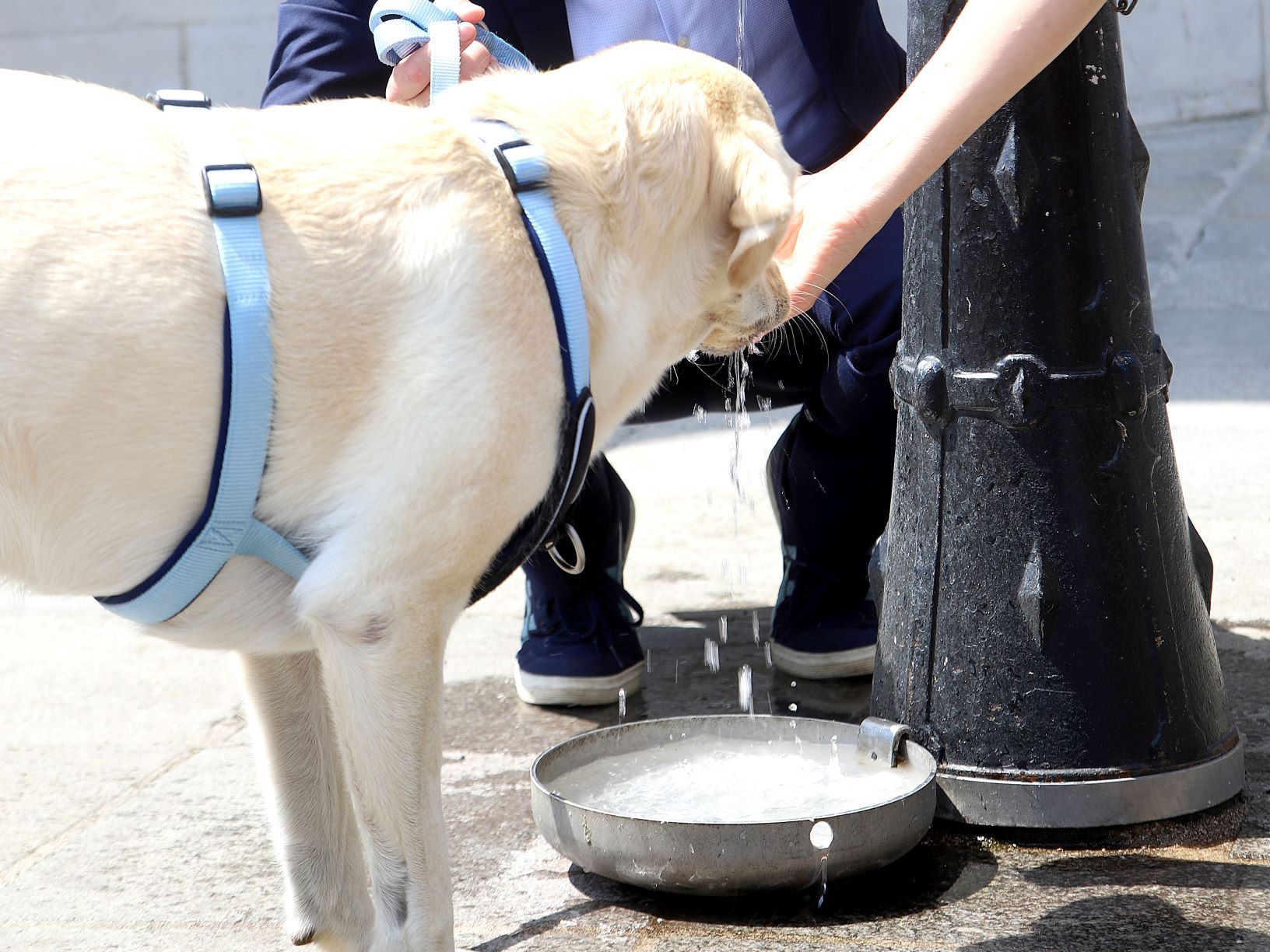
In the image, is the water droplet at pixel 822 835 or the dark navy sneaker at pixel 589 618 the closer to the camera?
the water droplet at pixel 822 835

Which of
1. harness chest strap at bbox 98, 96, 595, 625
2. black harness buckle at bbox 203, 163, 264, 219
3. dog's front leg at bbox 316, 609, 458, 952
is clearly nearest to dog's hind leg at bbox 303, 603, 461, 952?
dog's front leg at bbox 316, 609, 458, 952

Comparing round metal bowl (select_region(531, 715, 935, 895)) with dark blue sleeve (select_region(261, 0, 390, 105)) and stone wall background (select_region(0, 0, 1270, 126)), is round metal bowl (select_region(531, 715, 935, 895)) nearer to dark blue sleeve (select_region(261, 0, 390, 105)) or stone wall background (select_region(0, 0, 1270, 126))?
dark blue sleeve (select_region(261, 0, 390, 105))

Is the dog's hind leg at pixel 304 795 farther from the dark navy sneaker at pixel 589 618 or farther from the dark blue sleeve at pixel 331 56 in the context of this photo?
the dark blue sleeve at pixel 331 56

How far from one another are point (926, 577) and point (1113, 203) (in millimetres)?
709

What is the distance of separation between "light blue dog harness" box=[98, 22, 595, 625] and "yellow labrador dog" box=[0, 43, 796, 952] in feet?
0.06

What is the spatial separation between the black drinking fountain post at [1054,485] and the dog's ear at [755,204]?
0.50 metres

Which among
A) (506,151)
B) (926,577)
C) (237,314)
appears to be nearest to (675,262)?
(506,151)

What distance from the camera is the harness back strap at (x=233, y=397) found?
1608mm

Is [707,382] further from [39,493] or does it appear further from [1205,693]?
[39,493]

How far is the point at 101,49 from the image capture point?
10.5 meters

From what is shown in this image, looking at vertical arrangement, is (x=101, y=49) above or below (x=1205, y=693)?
above

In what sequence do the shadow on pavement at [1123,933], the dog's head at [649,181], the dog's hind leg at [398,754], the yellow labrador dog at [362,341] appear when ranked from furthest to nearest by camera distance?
1. the shadow on pavement at [1123,933]
2. the dog's head at [649,181]
3. the dog's hind leg at [398,754]
4. the yellow labrador dog at [362,341]

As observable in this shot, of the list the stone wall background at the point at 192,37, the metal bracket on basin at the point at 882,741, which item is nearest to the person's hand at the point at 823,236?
the metal bracket on basin at the point at 882,741

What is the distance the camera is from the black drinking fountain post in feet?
7.49
